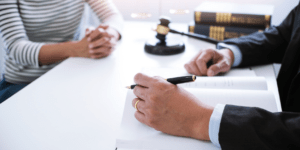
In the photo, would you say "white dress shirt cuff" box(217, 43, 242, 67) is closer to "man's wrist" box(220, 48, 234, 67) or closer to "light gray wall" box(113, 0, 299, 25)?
"man's wrist" box(220, 48, 234, 67)

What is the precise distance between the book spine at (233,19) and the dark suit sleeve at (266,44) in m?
0.06

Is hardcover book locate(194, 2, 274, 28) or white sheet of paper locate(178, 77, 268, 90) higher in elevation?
hardcover book locate(194, 2, 274, 28)

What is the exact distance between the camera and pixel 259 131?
44cm

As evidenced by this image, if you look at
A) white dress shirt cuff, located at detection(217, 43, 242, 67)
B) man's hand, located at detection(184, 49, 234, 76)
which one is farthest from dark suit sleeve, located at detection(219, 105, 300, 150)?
white dress shirt cuff, located at detection(217, 43, 242, 67)

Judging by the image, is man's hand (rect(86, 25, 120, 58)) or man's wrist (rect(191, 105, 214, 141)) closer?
man's wrist (rect(191, 105, 214, 141))

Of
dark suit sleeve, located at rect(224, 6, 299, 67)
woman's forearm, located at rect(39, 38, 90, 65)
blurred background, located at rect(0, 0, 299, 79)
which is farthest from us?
blurred background, located at rect(0, 0, 299, 79)

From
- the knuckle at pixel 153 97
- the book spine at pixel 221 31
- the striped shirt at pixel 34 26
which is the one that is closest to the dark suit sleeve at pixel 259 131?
the knuckle at pixel 153 97

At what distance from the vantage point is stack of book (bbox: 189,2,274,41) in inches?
40.4

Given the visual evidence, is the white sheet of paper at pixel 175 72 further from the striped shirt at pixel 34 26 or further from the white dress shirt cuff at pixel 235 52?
the striped shirt at pixel 34 26

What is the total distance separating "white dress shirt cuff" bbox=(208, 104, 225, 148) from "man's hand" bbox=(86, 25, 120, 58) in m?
0.60

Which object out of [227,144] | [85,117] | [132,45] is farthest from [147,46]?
[227,144]

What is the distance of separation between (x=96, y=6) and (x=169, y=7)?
1.82ft

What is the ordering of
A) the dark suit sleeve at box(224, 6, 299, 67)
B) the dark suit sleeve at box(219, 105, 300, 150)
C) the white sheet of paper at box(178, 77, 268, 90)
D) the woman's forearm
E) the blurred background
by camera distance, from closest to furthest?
the dark suit sleeve at box(219, 105, 300, 150)
the white sheet of paper at box(178, 77, 268, 90)
the dark suit sleeve at box(224, 6, 299, 67)
the woman's forearm
the blurred background

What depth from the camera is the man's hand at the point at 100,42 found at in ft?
3.07
